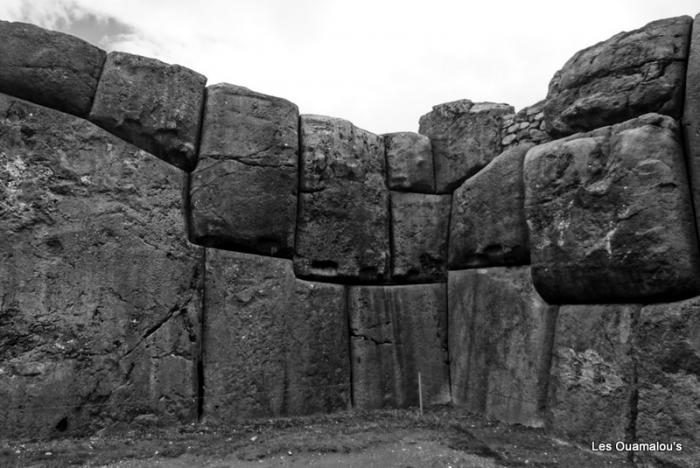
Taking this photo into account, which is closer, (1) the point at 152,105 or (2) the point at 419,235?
(1) the point at 152,105

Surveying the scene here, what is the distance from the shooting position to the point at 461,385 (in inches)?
368

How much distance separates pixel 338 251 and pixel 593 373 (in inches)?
187

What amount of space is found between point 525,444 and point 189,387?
513 centimetres

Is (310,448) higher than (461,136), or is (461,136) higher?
(461,136)

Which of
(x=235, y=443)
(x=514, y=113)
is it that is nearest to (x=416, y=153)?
(x=514, y=113)

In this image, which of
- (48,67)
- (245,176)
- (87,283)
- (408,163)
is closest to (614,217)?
(408,163)

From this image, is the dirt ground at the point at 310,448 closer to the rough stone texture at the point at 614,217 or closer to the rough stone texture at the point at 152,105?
the rough stone texture at the point at 614,217

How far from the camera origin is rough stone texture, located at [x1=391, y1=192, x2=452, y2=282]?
10.2m

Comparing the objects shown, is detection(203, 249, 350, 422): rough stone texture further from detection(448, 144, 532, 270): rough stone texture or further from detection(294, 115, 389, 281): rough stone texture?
detection(448, 144, 532, 270): rough stone texture

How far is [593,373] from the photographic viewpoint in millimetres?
6973

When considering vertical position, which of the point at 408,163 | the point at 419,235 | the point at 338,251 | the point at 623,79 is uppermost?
the point at 623,79

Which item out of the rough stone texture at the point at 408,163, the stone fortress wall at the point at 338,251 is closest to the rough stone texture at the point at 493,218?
→ the stone fortress wall at the point at 338,251

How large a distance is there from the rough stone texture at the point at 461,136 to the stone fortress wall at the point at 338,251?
0.05m

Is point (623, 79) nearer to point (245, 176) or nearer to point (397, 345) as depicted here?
point (397, 345)
